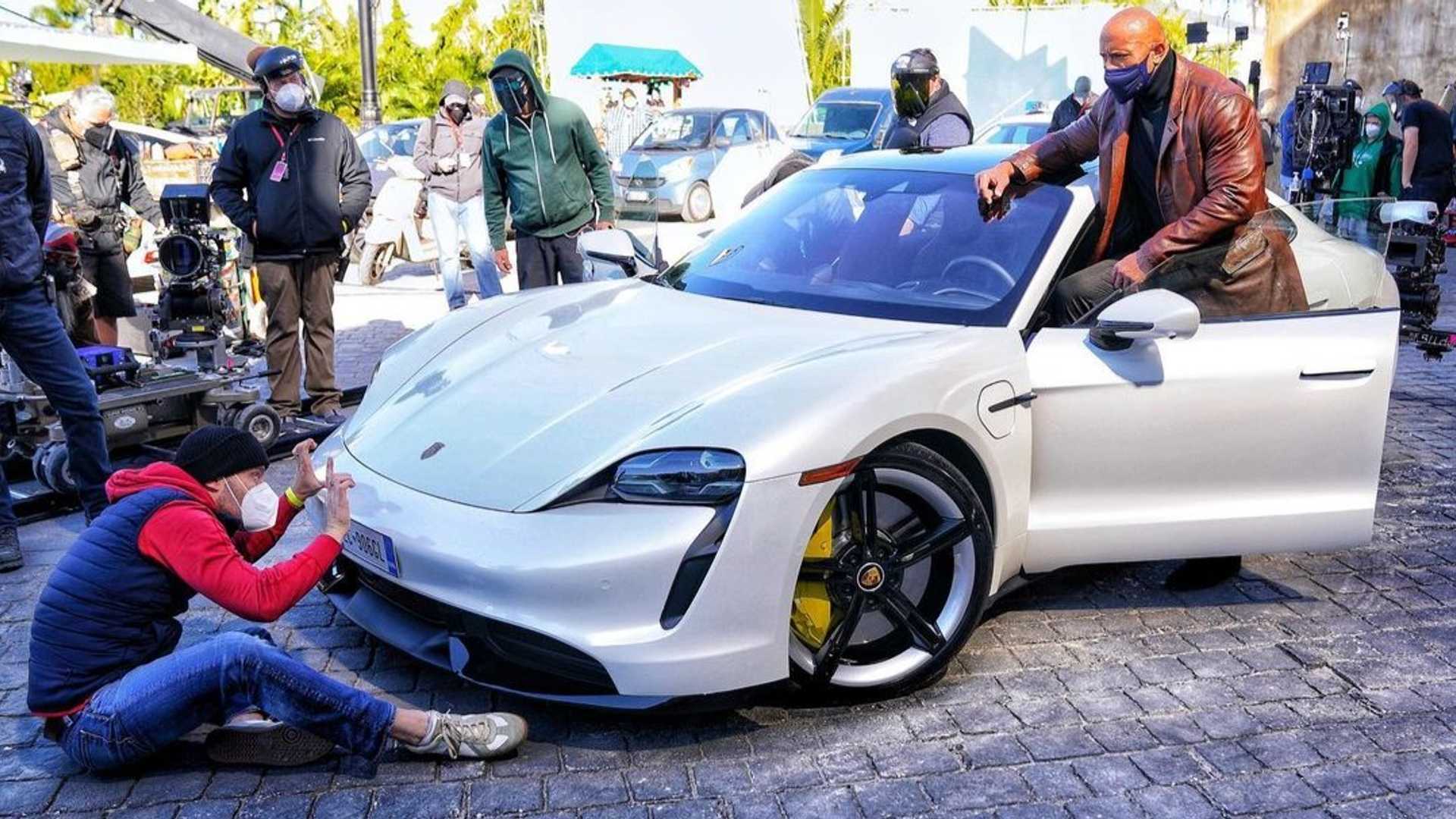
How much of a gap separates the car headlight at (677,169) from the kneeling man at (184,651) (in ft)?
52.8

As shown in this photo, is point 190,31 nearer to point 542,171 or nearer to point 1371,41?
point 542,171

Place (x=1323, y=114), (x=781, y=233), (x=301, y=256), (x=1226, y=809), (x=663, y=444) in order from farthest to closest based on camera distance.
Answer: (x=1323, y=114) < (x=301, y=256) < (x=781, y=233) < (x=663, y=444) < (x=1226, y=809)

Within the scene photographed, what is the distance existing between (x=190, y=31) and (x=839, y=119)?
939 cm

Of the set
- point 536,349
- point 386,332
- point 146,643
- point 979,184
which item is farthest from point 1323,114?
point 146,643

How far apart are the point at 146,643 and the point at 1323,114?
507 inches

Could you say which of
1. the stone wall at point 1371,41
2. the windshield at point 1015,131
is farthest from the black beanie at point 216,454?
the stone wall at point 1371,41

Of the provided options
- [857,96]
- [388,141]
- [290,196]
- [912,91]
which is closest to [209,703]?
[290,196]

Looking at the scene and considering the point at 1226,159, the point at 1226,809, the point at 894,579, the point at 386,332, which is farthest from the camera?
the point at 386,332

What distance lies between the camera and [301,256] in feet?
23.9

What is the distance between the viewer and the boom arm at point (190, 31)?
1942cm

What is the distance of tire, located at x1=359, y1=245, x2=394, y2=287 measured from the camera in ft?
45.0

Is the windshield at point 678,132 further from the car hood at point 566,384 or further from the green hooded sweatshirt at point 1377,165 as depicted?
the car hood at point 566,384

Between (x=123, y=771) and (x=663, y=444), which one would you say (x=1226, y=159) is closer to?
(x=663, y=444)

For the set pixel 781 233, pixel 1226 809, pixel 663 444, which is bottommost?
pixel 1226 809
